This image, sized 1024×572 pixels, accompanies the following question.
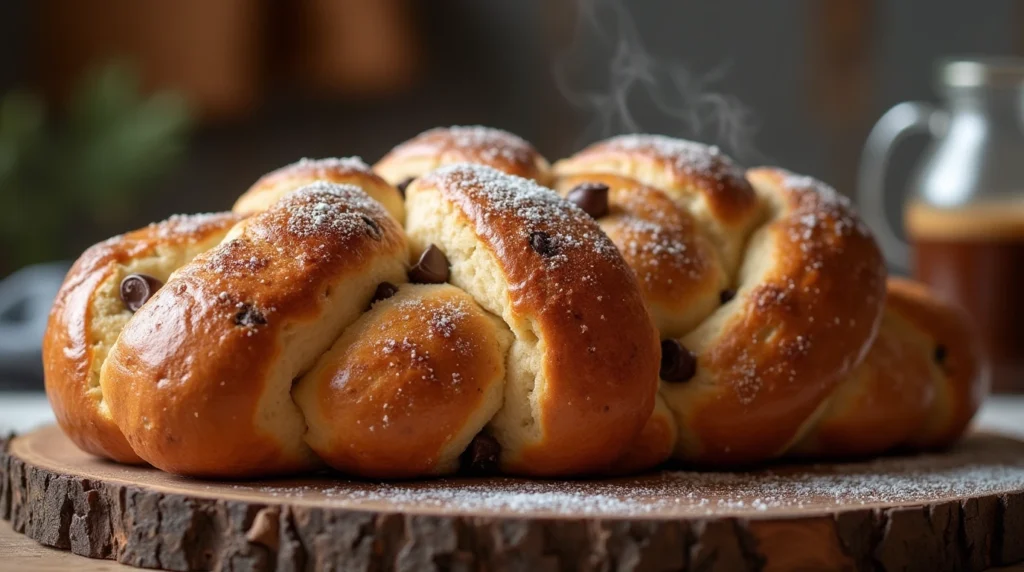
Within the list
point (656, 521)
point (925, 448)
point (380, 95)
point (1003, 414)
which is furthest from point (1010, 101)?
point (380, 95)

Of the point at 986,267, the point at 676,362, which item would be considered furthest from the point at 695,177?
the point at 986,267

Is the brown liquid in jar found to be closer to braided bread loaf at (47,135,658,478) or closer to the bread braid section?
the bread braid section

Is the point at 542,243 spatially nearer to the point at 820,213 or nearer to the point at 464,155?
the point at 464,155

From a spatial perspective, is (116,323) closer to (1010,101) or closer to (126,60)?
(1010,101)

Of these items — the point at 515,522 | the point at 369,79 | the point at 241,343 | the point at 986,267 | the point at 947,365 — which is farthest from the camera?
the point at 369,79

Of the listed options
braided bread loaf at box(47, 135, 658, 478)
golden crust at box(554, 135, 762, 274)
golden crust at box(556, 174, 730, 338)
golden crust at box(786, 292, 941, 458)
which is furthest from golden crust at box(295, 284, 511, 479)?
golden crust at box(786, 292, 941, 458)
